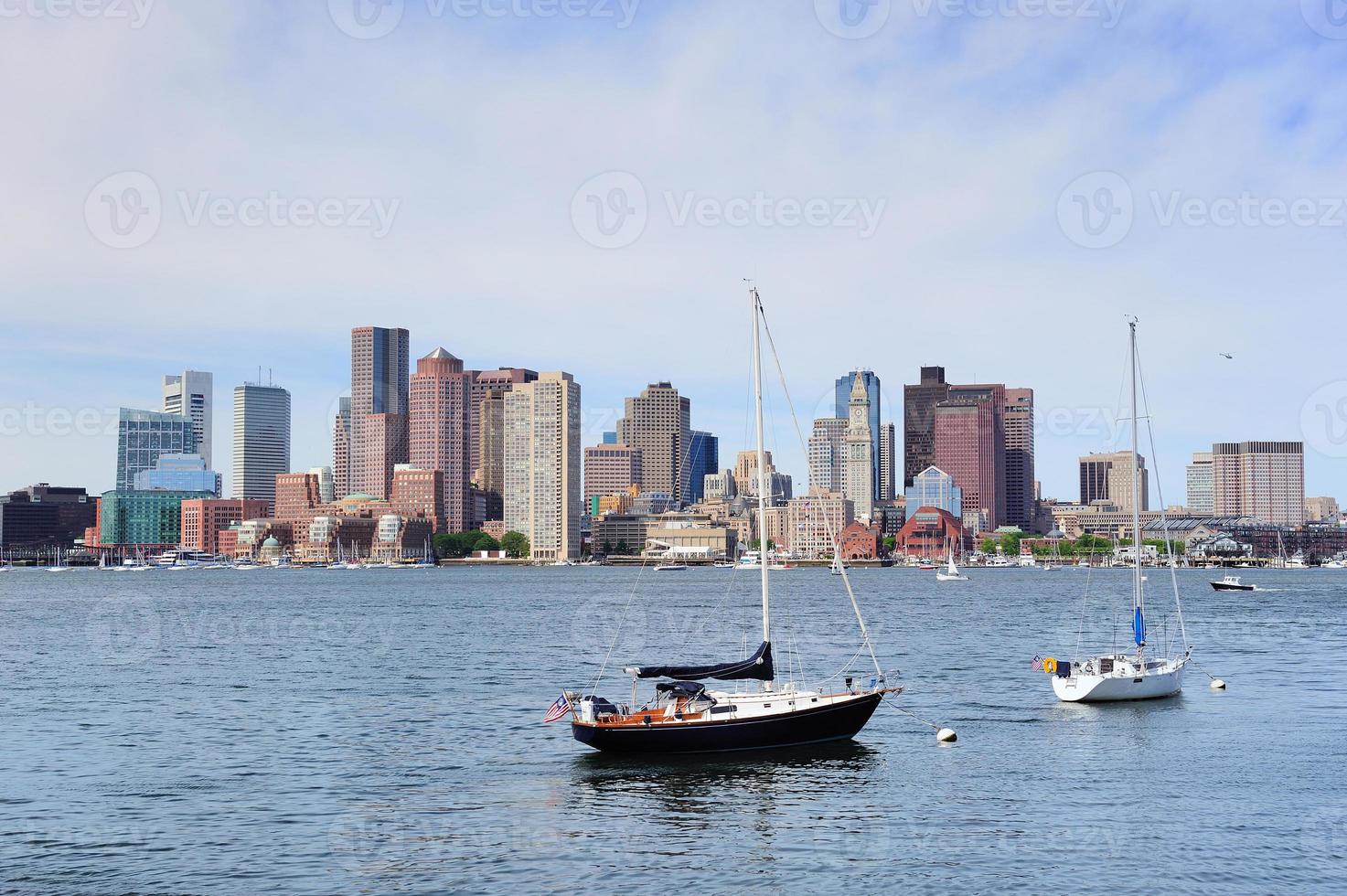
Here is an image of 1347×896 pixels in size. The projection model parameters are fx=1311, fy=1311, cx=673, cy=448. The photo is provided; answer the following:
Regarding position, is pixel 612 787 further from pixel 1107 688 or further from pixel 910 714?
pixel 1107 688

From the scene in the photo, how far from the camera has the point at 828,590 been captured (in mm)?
195000

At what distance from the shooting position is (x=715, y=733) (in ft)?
143

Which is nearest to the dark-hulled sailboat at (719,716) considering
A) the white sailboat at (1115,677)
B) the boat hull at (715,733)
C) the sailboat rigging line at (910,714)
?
the boat hull at (715,733)

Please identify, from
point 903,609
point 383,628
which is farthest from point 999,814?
point 903,609

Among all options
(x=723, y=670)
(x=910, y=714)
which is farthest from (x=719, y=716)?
(x=910, y=714)

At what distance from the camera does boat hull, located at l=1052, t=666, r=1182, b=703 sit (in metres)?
57.3

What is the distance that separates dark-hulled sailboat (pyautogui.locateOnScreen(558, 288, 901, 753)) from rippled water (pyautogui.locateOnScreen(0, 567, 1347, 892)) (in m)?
0.76

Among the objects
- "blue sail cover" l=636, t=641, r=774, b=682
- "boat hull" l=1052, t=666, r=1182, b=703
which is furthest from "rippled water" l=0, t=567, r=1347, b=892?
"blue sail cover" l=636, t=641, r=774, b=682

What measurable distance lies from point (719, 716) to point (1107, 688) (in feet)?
73.7

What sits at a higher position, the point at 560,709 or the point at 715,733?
the point at 560,709

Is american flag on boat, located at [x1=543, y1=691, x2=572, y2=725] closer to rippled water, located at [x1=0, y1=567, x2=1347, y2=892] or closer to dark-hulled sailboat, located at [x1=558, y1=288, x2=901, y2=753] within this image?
dark-hulled sailboat, located at [x1=558, y1=288, x2=901, y2=753]

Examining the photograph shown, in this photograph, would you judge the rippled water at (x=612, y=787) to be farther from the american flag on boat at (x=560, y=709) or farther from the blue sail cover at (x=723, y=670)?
the blue sail cover at (x=723, y=670)

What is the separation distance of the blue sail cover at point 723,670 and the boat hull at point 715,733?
1864 mm

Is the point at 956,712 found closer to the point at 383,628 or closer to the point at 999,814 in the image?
the point at 999,814
